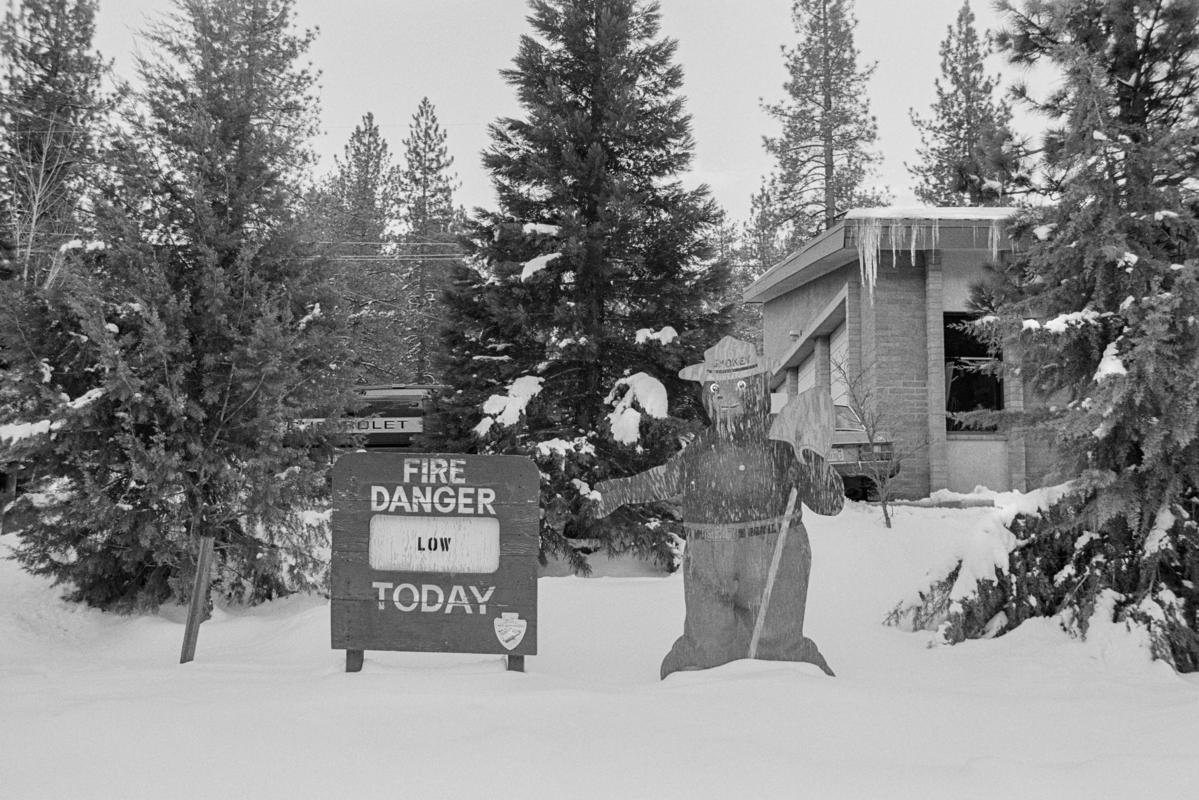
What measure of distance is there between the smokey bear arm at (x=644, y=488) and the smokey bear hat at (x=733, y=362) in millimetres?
551

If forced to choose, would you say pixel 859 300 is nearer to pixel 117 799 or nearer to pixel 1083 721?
pixel 1083 721

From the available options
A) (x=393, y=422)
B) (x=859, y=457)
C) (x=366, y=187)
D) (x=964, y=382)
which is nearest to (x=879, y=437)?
(x=859, y=457)

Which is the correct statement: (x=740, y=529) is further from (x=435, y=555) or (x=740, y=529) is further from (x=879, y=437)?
(x=879, y=437)

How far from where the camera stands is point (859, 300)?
1178 cm

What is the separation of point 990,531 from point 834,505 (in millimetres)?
2223

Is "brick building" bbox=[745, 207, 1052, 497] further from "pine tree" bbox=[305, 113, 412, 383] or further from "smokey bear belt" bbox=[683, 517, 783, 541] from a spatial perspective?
"pine tree" bbox=[305, 113, 412, 383]

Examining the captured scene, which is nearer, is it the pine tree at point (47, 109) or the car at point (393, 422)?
the car at point (393, 422)

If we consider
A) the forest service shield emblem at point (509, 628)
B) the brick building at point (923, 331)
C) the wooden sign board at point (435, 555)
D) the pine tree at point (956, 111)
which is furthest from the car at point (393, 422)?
the pine tree at point (956, 111)

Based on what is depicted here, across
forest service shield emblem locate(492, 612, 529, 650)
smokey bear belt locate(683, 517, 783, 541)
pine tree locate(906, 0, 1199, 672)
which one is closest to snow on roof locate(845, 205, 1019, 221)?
pine tree locate(906, 0, 1199, 672)

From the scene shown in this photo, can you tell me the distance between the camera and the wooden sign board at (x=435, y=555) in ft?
14.8

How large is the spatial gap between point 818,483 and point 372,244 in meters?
25.3

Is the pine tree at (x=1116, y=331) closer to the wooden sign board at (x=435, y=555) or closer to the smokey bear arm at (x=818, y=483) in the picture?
the smokey bear arm at (x=818, y=483)

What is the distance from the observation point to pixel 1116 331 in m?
5.46

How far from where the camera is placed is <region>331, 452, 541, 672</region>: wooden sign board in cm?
450
